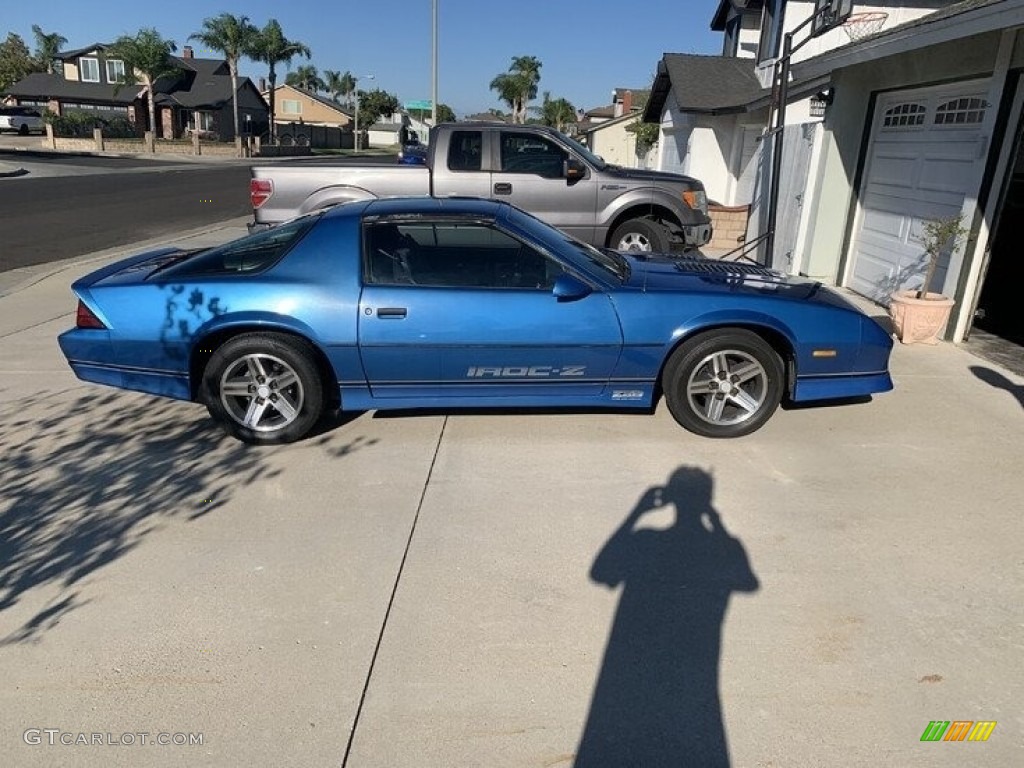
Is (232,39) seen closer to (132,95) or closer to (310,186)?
(132,95)

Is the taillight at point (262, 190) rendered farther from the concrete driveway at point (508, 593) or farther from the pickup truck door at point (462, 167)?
the concrete driveway at point (508, 593)

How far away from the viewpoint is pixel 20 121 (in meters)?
60.6

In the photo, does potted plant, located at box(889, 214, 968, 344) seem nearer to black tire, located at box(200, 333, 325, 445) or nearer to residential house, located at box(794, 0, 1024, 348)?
residential house, located at box(794, 0, 1024, 348)

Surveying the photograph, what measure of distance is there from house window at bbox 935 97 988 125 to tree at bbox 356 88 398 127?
90317 millimetres

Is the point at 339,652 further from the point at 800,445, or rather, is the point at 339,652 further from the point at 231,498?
the point at 800,445

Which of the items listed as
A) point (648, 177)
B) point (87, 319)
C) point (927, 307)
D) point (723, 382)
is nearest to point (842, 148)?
point (648, 177)

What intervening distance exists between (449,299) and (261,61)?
68672mm

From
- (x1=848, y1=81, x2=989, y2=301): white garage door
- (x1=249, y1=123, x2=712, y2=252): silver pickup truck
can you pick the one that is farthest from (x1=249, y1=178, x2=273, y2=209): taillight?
(x1=848, y1=81, x2=989, y2=301): white garage door

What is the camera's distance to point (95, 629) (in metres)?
2.92

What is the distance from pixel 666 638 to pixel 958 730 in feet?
3.27

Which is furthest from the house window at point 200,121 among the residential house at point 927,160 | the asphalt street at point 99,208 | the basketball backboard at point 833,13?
the basketball backboard at point 833,13

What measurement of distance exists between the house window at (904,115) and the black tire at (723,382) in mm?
5384

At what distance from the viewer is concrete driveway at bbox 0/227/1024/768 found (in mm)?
2453

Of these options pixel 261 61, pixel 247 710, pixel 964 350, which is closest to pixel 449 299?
pixel 247 710
